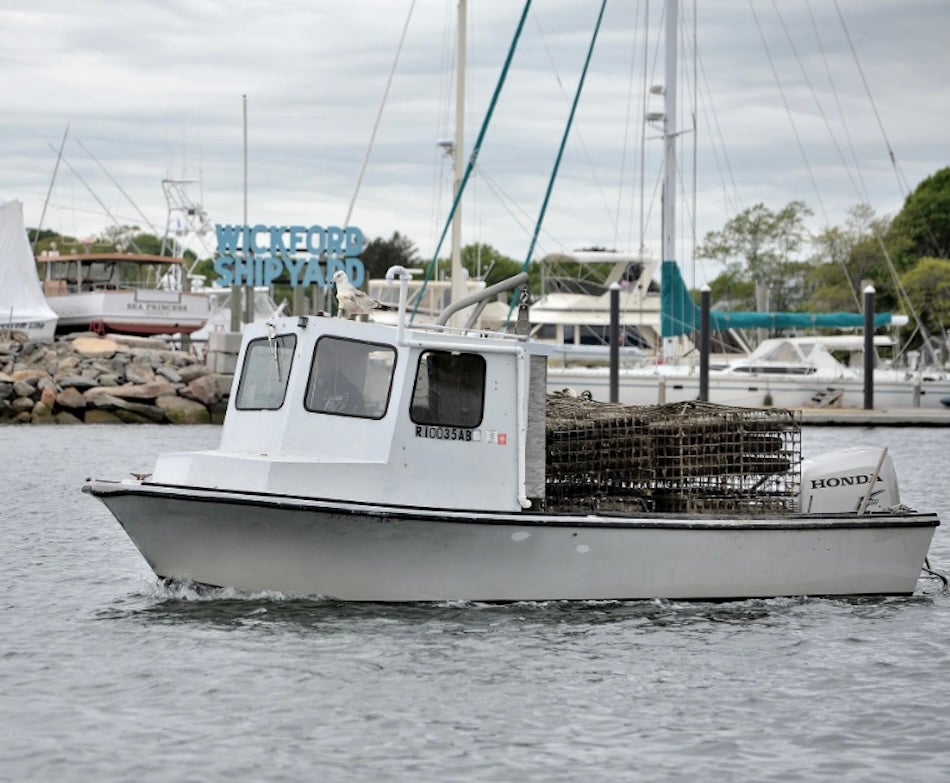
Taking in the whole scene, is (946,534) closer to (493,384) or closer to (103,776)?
(493,384)

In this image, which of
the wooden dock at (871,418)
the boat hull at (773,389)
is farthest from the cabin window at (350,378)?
the boat hull at (773,389)

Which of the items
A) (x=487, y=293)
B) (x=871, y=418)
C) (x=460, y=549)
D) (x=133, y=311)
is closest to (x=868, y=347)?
(x=871, y=418)

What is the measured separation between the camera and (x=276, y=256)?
46.5m

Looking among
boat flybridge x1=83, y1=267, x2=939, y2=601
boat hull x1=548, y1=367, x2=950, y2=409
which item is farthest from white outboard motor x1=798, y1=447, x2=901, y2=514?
boat hull x1=548, y1=367, x2=950, y2=409

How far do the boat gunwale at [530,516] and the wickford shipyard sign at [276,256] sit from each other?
32810mm

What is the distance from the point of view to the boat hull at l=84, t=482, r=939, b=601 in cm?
1242

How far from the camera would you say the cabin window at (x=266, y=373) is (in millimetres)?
12984

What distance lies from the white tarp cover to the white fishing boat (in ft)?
3.60

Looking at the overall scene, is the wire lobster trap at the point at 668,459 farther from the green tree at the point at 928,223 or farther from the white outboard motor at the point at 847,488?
the green tree at the point at 928,223

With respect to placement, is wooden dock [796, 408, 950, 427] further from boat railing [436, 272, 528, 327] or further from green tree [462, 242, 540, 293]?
green tree [462, 242, 540, 293]

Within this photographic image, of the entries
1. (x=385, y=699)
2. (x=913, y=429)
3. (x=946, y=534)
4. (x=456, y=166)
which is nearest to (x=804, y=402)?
→ (x=913, y=429)

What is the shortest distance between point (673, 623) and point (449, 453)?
8.07ft

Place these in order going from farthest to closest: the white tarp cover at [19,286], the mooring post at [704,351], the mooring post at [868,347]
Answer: the white tarp cover at [19,286] → the mooring post at [868,347] → the mooring post at [704,351]

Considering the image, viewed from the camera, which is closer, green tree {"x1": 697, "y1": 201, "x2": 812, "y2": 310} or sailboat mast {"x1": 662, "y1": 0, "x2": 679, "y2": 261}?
sailboat mast {"x1": 662, "y1": 0, "x2": 679, "y2": 261}
